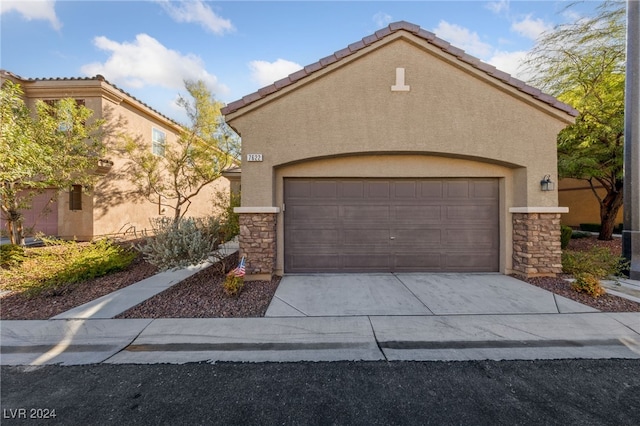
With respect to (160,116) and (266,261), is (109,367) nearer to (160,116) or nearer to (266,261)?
(266,261)

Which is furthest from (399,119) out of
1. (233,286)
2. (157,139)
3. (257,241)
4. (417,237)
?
(157,139)

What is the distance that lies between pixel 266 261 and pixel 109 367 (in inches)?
134

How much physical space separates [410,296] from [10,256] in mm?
10857

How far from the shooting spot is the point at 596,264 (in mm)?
6172

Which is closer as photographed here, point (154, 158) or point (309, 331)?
point (309, 331)

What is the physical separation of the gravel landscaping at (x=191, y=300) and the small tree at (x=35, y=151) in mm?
3474

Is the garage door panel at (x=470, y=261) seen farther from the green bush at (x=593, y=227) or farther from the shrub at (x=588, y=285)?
the green bush at (x=593, y=227)

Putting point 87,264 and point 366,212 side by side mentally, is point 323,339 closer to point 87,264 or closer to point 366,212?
point 366,212

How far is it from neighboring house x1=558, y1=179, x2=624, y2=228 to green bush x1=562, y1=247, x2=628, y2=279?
→ 13.3 metres

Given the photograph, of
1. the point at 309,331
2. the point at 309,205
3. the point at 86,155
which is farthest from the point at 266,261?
the point at 86,155

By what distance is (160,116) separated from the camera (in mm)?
14398

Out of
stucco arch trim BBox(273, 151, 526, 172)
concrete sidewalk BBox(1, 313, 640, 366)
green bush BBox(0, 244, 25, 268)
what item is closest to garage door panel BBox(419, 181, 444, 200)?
stucco arch trim BBox(273, 151, 526, 172)

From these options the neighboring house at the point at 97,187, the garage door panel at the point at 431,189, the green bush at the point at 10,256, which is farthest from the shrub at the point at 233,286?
the neighboring house at the point at 97,187

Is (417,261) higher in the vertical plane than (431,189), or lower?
lower
